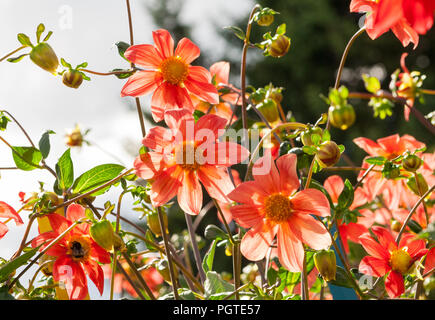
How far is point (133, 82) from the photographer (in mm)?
401

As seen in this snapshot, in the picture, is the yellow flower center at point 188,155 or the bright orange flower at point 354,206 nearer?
the yellow flower center at point 188,155

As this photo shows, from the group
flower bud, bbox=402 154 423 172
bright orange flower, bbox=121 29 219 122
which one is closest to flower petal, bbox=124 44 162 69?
bright orange flower, bbox=121 29 219 122

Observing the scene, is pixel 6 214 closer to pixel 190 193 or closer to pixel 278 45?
pixel 190 193

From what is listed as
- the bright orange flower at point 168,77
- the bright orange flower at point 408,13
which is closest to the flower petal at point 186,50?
the bright orange flower at point 168,77

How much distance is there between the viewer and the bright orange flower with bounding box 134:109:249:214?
345 mm

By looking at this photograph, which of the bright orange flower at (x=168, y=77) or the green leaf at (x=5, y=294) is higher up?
the bright orange flower at (x=168, y=77)

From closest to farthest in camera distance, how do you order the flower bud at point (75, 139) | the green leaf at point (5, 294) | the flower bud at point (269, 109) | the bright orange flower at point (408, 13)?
1. the bright orange flower at point (408, 13)
2. the green leaf at point (5, 294)
3. the flower bud at point (269, 109)
4. the flower bud at point (75, 139)

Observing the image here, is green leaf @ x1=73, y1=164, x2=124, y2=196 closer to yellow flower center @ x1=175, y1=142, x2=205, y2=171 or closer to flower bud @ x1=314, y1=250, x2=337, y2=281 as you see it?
yellow flower center @ x1=175, y1=142, x2=205, y2=171

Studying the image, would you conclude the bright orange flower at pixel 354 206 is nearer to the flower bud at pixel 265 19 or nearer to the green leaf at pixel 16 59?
the flower bud at pixel 265 19

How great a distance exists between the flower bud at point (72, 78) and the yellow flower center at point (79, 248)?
0.12 meters

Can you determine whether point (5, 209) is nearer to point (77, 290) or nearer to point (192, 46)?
point (77, 290)

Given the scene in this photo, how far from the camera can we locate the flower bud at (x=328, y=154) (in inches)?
12.7

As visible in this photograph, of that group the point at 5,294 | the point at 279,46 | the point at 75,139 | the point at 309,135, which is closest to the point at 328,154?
the point at 309,135
